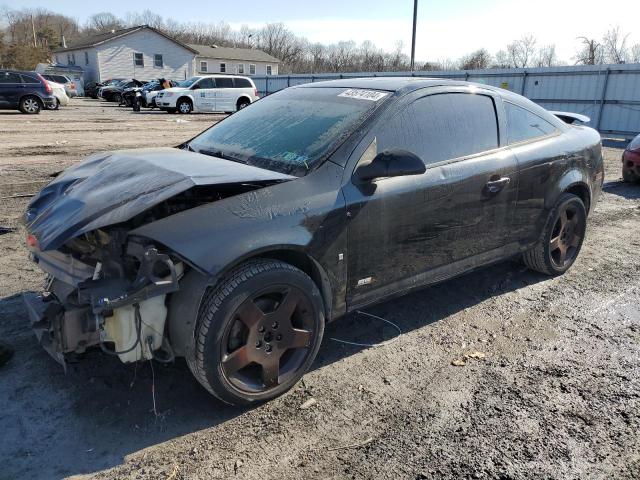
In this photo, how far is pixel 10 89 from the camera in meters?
20.8

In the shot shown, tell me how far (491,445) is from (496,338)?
1.26 metres

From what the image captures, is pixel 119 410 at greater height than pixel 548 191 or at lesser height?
lesser

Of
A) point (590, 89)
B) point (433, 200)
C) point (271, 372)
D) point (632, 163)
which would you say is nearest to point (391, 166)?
point (433, 200)

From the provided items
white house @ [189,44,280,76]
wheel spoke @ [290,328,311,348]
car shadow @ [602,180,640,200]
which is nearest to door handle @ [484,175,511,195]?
wheel spoke @ [290,328,311,348]

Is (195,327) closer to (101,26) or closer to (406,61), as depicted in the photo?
(406,61)

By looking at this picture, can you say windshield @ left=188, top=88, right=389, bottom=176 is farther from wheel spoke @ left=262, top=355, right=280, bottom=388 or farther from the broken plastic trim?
wheel spoke @ left=262, top=355, right=280, bottom=388

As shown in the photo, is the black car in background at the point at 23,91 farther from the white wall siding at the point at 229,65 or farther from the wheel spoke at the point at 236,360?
the white wall siding at the point at 229,65

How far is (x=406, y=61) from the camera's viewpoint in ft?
234

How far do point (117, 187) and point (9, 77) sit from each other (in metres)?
22.2

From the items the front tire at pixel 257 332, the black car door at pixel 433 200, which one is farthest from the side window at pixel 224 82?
the front tire at pixel 257 332

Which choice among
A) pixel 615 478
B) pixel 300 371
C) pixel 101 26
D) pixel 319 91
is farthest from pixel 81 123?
pixel 101 26

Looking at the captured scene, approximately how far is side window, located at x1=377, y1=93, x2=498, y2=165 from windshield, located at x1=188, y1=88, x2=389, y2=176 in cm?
23

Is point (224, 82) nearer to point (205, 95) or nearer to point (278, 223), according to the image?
point (205, 95)

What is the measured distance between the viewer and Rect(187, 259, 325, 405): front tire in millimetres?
2598
